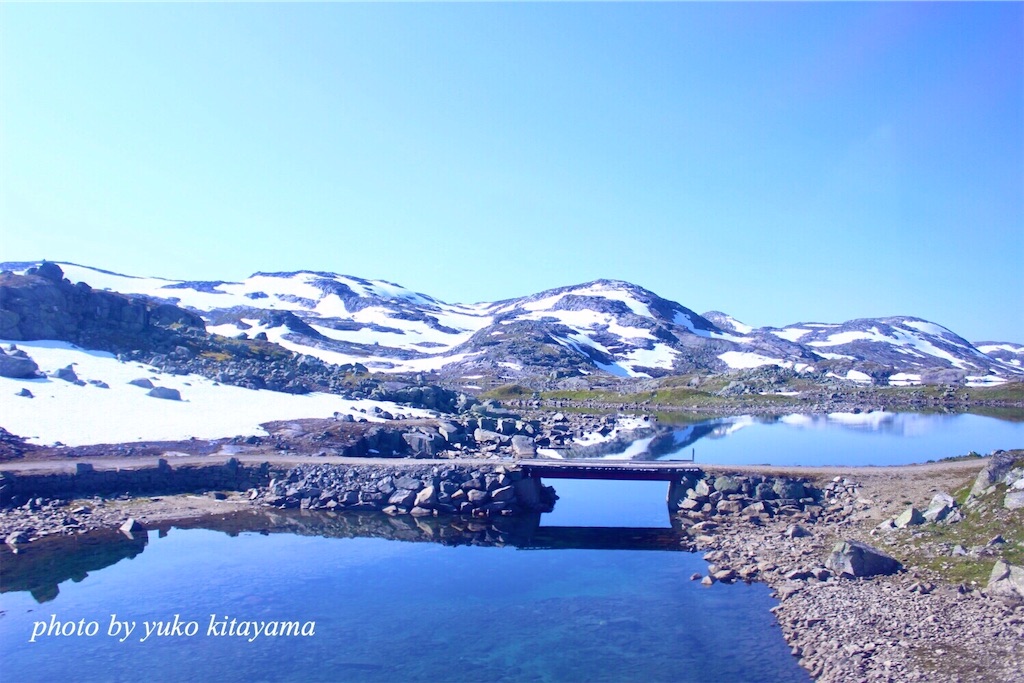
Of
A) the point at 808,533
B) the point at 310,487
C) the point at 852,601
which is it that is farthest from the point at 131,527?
the point at 808,533

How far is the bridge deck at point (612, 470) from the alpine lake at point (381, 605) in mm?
1928

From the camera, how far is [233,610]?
2073 centimetres

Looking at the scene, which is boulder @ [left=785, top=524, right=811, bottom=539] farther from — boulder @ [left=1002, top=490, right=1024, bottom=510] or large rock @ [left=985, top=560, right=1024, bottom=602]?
large rock @ [left=985, top=560, right=1024, bottom=602]

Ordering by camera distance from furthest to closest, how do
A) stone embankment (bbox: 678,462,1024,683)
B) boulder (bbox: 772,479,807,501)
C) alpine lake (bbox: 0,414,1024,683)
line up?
boulder (bbox: 772,479,807,501) → alpine lake (bbox: 0,414,1024,683) → stone embankment (bbox: 678,462,1024,683)

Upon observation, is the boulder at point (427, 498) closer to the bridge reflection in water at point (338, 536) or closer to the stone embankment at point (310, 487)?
the stone embankment at point (310, 487)

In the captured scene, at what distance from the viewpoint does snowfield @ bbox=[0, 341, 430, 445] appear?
123 ft

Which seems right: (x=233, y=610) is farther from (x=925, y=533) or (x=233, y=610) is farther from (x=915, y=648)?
(x=925, y=533)

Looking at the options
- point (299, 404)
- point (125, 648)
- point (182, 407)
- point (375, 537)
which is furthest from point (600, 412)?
point (125, 648)

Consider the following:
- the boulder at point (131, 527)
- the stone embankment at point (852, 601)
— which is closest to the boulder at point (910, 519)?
the stone embankment at point (852, 601)

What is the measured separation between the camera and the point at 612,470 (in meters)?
34.0

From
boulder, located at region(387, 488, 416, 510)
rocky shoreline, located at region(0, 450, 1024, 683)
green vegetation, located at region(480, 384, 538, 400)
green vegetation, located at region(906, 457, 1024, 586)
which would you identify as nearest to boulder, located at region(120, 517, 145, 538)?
rocky shoreline, located at region(0, 450, 1024, 683)

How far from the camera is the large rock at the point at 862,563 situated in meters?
21.1

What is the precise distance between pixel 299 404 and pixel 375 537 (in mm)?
23952

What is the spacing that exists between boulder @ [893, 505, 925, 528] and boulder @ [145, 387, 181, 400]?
1599 inches
